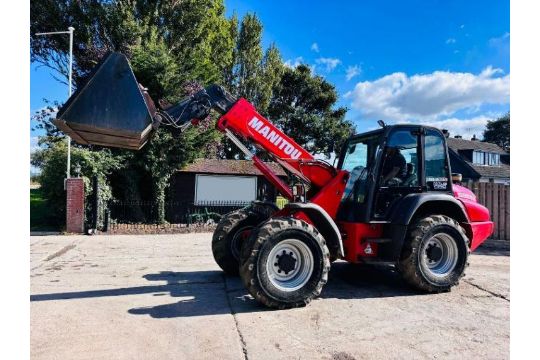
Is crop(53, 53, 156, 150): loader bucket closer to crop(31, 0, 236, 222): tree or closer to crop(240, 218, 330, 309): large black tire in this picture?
crop(240, 218, 330, 309): large black tire

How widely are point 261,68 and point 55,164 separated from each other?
19.3m

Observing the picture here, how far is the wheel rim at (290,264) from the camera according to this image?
16.4 ft

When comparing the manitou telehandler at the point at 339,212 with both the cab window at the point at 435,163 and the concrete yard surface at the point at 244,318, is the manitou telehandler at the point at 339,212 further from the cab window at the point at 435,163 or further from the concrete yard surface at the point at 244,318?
the concrete yard surface at the point at 244,318

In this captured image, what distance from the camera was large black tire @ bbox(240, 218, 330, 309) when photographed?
15.7 feet

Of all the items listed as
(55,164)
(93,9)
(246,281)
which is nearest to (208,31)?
(93,9)

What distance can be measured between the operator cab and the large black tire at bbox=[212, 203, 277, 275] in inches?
58.6

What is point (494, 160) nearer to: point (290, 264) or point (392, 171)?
point (392, 171)

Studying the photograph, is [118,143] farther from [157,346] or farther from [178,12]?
[178,12]

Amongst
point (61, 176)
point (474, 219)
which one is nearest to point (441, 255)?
point (474, 219)

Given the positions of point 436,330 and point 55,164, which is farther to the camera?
point 55,164

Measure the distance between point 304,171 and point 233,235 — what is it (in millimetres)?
1682

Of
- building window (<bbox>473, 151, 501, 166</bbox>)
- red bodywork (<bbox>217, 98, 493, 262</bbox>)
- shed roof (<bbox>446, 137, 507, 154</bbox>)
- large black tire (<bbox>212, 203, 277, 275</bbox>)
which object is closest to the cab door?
red bodywork (<bbox>217, 98, 493, 262</bbox>)

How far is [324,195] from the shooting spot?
585cm

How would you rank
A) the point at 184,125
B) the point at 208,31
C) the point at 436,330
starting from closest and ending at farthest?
1. the point at 436,330
2. the point at 184,125
3. the point at 208,31
